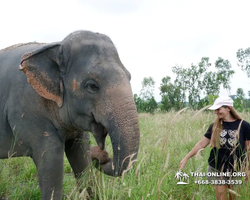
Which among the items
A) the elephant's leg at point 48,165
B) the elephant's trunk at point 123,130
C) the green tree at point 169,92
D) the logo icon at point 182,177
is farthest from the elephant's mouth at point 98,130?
the green tree at point 169,92

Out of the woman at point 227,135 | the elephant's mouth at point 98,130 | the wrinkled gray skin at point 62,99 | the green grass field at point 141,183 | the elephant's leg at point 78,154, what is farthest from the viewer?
the elephant's leg at point 78,154

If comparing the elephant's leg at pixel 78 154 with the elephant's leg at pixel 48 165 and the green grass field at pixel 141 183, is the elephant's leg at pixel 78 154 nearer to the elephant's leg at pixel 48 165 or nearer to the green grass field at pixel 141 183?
the green grass field at pixel 141 183

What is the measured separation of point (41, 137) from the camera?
2967 millimetres

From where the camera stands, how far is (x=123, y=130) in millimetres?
2482

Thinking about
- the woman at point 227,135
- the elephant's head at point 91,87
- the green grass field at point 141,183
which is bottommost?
the green grass field at point 141,183

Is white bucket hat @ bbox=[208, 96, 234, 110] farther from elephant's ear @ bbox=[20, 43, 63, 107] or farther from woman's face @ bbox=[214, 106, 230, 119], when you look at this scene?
elephant's ear @ bbox=[20, 43, 63, 107]

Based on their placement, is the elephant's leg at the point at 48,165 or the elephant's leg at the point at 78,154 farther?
the elephant's leg at the point at 78,154

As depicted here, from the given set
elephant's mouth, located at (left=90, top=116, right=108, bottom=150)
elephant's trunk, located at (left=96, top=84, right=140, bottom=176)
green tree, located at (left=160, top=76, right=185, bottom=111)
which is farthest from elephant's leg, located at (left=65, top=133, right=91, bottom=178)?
green tree, located at (left=160, top=76, right=185, bottom=111)

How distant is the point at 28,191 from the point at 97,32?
1.99m

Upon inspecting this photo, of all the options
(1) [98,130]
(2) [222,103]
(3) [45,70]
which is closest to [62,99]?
(3) [45,70]

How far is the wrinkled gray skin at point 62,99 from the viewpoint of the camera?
2633 millimetres

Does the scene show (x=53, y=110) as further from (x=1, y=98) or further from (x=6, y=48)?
(x=6, y=48)

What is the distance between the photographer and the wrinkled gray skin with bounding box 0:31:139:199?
8.64 feet

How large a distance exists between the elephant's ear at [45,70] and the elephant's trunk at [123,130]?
0.67 m
